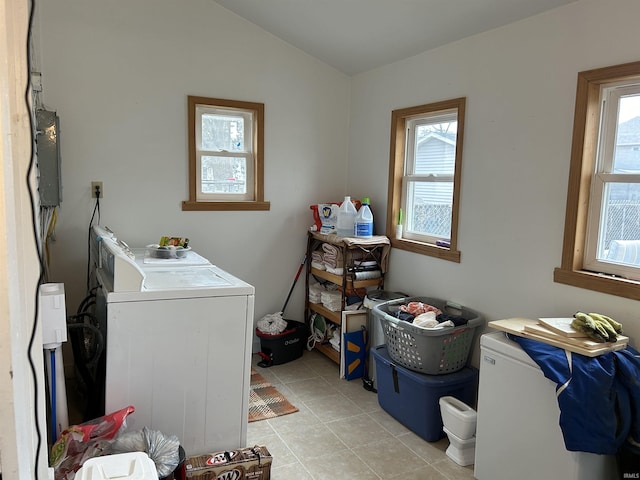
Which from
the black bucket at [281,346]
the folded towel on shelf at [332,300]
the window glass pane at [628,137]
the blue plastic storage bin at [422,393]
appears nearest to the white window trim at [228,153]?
the folded towel on shelf at [332,300]

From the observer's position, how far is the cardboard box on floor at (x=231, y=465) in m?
2.07

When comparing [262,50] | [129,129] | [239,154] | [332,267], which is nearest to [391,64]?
[262,50]

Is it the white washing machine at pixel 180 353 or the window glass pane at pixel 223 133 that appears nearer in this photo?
the white washing machine at pixel 180 353

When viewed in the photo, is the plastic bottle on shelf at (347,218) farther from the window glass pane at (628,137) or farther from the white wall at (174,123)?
the window glass pane at (628,137)

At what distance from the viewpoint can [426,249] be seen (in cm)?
337

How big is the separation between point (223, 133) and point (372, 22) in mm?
1424

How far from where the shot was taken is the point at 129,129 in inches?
137

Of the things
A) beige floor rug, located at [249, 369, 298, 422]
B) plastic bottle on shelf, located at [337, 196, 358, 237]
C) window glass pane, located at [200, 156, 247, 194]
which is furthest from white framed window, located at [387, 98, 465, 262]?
beige floor rug, located at [249, 369, 298, 422]

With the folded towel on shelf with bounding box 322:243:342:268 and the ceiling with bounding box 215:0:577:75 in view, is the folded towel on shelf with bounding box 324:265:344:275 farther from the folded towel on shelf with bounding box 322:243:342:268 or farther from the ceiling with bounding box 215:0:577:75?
the ceiling with bounding box 215:0:577:75

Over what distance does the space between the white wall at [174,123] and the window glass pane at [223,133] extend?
20 centimetres

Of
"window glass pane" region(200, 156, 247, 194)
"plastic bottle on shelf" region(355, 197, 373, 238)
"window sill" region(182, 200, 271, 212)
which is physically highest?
"window glass pane" region(200, 156, 247, 194)

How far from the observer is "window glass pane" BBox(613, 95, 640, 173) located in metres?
2.25

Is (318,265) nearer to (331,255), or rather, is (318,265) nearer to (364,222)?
(331,255)

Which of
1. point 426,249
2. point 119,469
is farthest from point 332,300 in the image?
point 119,469
